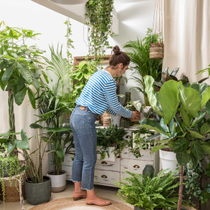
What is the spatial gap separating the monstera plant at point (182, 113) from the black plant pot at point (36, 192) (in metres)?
1.78

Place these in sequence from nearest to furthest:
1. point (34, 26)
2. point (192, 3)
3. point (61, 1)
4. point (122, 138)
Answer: point (61, 1) → point (192, 3) → point (122, 138) → point (34, 26)

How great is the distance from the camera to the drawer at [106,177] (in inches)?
116

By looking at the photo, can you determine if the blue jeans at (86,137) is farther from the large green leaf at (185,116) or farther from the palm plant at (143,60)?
the large green leaf at (185,116)

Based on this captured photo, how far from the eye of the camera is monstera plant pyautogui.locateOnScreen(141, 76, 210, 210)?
109 centimetres

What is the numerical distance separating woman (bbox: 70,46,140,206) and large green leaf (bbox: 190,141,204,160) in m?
1.14

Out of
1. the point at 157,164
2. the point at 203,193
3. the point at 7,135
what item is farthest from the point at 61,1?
the point at 157,164

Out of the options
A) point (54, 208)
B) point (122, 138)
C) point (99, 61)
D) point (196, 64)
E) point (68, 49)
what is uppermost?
point (68, 49)

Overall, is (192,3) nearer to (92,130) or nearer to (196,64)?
(196,64)

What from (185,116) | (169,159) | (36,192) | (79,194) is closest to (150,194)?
(169,159)

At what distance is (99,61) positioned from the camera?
3.26 m

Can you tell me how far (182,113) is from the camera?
1.25 meters

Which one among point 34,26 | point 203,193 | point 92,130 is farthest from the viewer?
point 34,26

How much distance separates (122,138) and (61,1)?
2056 mm

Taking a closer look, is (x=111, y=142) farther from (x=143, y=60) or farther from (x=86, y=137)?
(x=143, y=60)
